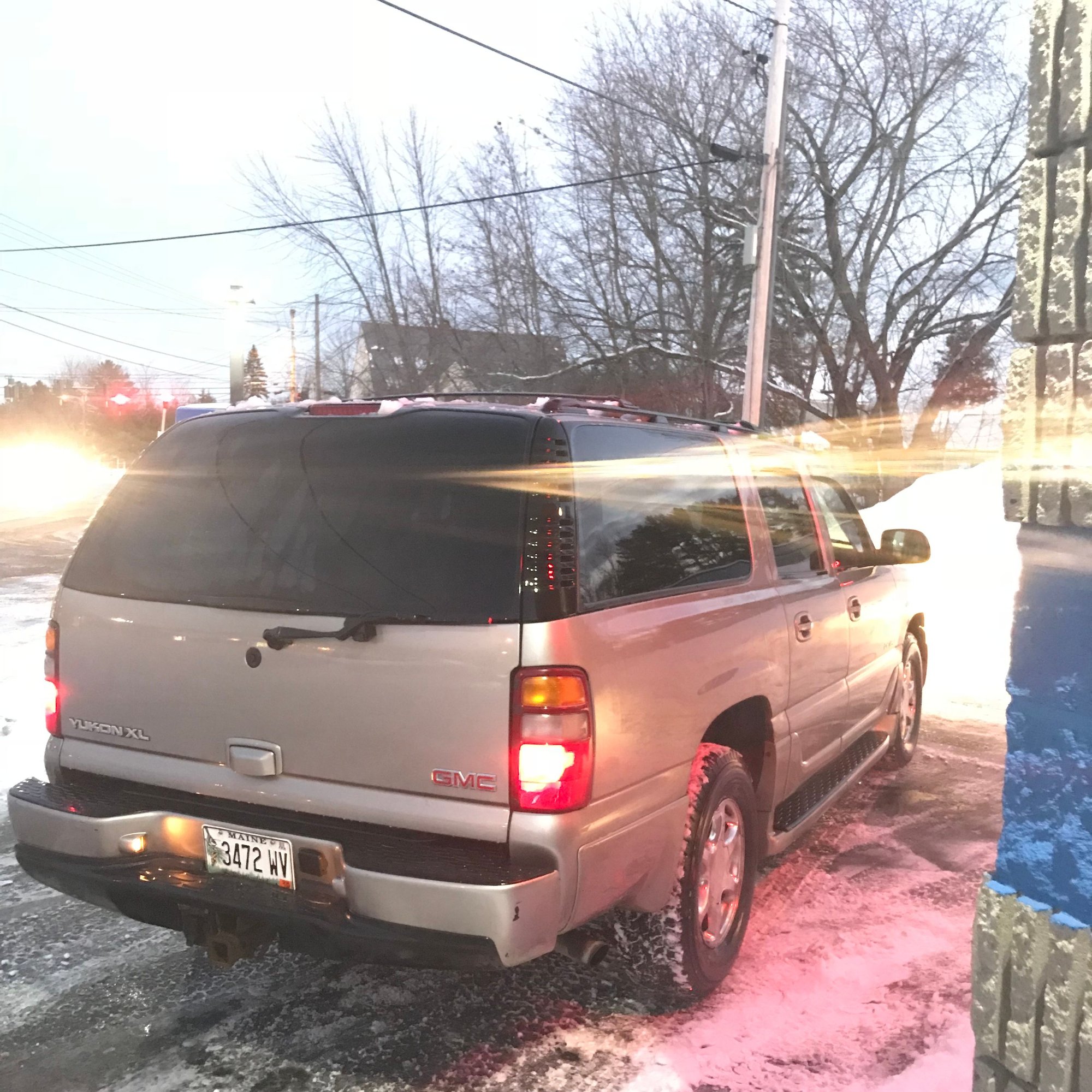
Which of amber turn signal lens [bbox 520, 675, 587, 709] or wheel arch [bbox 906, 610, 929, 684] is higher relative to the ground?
amber turn signal lens [bbox 520, 675, 587, 709]

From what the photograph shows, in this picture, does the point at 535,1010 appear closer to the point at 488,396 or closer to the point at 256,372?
the point at 488,396

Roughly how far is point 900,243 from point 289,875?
21.8m

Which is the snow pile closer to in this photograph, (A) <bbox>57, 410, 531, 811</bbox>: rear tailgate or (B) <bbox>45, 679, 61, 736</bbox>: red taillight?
(A) <bbox>57, 410, 531, 811</bbox>: rear tailgate

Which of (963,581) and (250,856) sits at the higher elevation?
(250,856)

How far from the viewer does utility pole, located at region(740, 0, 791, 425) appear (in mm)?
14312

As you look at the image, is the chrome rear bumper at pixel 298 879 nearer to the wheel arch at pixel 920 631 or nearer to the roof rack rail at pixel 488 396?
the roof rack rail at pixel 488 396

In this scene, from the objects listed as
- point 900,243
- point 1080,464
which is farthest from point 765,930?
point 900,243

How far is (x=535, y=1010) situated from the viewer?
3.24 meters

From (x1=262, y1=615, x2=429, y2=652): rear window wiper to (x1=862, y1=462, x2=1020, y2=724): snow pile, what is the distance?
74.1 inches

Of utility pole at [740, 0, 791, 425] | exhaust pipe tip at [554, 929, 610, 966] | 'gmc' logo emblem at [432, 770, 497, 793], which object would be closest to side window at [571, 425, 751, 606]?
'gmc' logo emblem at [432, 770, 497, 793]

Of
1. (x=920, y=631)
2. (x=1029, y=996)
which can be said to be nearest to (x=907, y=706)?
(x=920, y=631)

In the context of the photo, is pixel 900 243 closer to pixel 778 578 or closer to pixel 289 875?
pixel 778 578

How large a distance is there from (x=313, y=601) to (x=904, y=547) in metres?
→ 3.21

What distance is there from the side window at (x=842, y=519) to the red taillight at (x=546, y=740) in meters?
2.84
